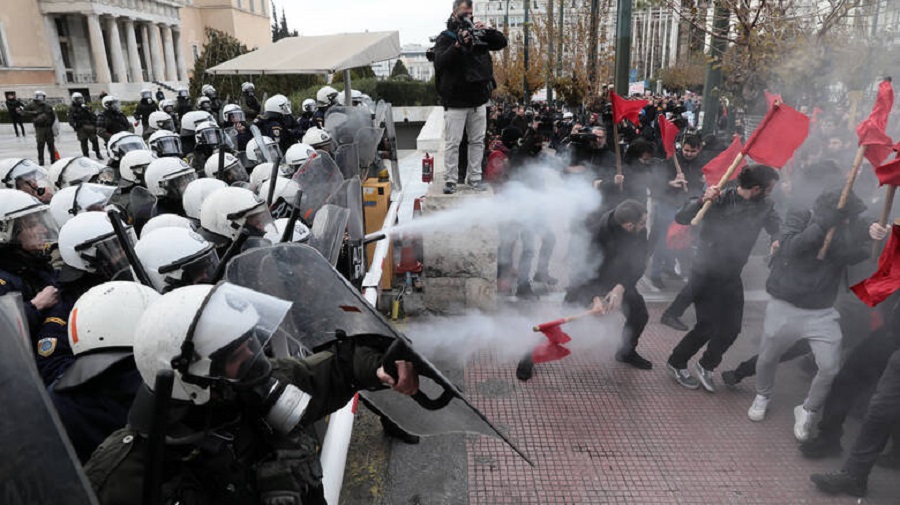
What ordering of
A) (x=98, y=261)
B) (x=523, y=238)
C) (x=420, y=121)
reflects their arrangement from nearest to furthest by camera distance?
(x=98, y=261)
(x=523, y=238)
(x=420, y=121)

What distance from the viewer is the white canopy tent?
7195 millimetres

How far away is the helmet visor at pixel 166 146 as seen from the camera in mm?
6609

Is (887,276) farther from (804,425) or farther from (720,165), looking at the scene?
(720,165)

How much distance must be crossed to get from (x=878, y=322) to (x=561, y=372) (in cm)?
237

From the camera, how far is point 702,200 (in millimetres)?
4934

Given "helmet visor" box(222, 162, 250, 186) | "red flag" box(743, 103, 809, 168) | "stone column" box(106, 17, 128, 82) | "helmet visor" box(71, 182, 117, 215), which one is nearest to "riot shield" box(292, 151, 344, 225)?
"helmet visor" box(222, 162, 250, 186)

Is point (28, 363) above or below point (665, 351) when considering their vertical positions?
above

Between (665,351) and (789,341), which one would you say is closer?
(789,341)

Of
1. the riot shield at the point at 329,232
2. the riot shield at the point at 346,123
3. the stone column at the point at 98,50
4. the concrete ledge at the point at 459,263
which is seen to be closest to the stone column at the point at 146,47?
the stone column at the point at 98,50

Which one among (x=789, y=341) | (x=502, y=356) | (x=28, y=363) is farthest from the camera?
(x=502, y=356)

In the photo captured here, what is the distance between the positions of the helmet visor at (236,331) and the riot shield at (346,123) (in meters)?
6.04

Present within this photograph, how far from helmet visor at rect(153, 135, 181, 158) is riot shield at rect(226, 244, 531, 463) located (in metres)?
4.96

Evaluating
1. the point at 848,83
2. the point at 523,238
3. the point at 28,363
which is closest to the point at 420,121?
the point at 848,83

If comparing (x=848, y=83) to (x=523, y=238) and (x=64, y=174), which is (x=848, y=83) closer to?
(x=523, y=238)
